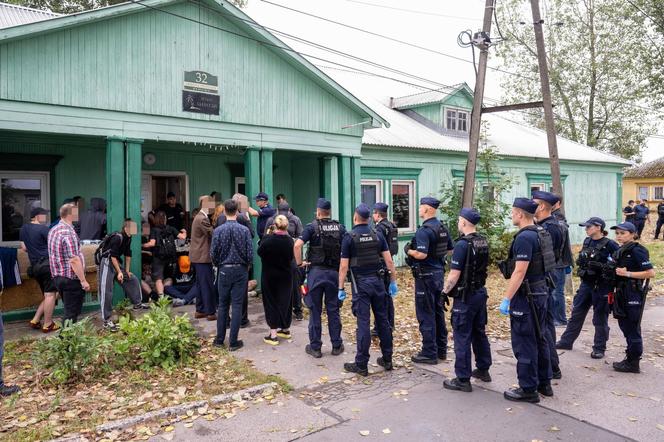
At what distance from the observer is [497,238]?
13.7 m

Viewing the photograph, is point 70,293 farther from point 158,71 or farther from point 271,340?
point 158,71

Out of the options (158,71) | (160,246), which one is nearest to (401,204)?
(160,246)

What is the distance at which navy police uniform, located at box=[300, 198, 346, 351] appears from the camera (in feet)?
20.2

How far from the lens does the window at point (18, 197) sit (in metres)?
9.57

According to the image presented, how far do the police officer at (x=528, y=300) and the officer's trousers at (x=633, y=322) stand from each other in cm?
151

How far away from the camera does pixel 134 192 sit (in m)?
8.55

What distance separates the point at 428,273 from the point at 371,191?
8.17m

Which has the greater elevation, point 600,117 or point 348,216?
point 600,117

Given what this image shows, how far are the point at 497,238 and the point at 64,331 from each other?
11.3 m

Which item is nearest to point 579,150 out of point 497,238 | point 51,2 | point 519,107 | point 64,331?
point 497,238

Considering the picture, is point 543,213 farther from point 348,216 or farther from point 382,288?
point 348,216

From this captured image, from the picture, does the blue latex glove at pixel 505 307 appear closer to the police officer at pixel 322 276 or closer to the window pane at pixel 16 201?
the police officer at pixel 322 276

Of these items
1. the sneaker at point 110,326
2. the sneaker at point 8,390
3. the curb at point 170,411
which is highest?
the sneaker at point 110,326

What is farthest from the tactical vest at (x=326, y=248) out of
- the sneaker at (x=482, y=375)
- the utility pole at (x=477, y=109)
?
the utility pole at (x=477, y=109)
